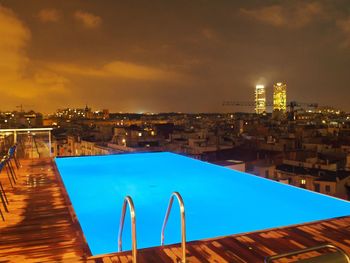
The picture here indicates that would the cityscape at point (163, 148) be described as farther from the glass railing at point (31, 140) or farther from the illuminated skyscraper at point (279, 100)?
the illuminated skyscraper at point (279, 100)

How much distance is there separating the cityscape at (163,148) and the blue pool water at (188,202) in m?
0.04

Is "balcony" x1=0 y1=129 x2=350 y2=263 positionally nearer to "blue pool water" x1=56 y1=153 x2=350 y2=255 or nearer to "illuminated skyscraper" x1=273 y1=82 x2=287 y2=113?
"blue pool water" x1=56 y1=153 x2=350 y2=255

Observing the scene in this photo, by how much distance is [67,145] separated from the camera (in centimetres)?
2998

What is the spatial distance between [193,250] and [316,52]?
2973cm

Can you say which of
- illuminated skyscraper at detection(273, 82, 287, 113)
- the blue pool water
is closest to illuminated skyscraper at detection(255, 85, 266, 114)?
illuminated skyscraper at detection(273, 82, 287, 113)

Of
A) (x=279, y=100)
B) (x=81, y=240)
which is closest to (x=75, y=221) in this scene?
(x=81, y=240)

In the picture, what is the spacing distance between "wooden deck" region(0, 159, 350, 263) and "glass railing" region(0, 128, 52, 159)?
5.36 metres

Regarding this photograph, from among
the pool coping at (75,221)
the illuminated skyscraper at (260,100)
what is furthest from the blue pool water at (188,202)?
the illuminated skyscraper at (260,100)

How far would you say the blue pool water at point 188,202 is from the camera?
552cm

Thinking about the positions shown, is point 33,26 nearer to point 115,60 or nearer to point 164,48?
point 115,60

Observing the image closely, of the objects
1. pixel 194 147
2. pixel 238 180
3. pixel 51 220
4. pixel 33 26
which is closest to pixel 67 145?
pixel 194 147

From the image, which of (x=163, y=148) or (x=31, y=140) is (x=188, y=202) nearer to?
(x=31, y=140)

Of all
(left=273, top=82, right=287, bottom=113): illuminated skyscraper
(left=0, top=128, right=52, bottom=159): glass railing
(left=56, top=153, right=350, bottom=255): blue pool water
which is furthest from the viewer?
(left=273, top=82, right=287, bottom=113): illuminated skyscraper

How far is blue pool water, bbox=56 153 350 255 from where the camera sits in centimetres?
552
